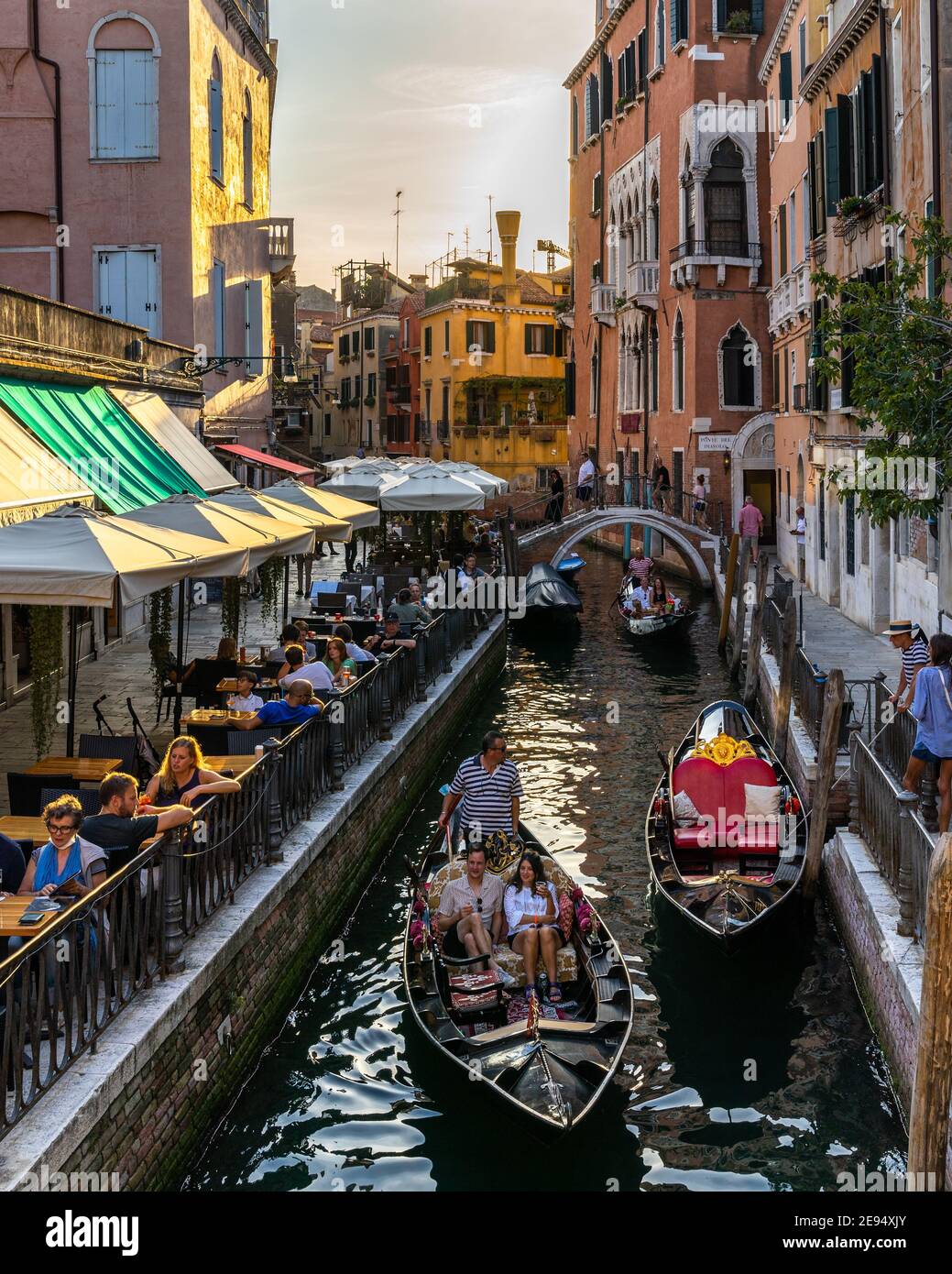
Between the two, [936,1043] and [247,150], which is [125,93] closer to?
[247,150]

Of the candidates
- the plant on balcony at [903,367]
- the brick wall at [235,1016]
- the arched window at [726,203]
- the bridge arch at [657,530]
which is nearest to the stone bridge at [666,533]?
the bridge arch at [657,530]

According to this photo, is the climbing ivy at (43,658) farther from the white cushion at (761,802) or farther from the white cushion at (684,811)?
the white cushion at (761,802)

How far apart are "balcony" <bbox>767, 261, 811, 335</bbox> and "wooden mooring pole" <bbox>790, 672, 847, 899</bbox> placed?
57.2 ft

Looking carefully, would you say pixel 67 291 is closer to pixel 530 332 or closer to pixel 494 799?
pixel 494 799

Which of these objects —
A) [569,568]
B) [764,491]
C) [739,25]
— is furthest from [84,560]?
[739,25]

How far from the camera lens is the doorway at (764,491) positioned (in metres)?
39.1

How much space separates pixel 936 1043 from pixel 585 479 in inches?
1561

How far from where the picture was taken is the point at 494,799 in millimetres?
11477

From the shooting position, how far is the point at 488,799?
452 inches

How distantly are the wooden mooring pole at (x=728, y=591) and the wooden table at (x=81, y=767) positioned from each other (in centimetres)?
1684

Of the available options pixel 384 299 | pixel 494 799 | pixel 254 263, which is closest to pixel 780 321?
pixel 254 263

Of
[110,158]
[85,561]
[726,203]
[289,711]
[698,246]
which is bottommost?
[289,711]

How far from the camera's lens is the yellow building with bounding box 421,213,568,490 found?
59938mm

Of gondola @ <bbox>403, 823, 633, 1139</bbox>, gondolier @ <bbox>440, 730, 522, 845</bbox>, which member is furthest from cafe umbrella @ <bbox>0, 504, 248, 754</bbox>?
gondola @ <bbox>403, 823, 633, 1139</bbox>
